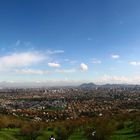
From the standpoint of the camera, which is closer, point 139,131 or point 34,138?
point 139,131

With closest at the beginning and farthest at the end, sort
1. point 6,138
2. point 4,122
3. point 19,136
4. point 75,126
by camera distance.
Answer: point 6,138 → point 19,136 → point 75,126 → point 4,122

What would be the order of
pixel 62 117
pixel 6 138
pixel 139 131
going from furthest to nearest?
pixel 62 117 → pixel 6 138 → pixel 139 131

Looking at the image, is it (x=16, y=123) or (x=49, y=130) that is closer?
(x=49, y=130)

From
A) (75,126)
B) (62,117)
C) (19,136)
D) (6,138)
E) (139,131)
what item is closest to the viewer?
(139,131)

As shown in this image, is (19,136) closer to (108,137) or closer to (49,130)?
(49,130)

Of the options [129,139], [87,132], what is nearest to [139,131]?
[129,139]

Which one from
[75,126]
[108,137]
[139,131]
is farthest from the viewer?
[75,126]

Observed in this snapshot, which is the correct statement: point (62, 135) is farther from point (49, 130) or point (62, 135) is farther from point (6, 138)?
point (49, 130)

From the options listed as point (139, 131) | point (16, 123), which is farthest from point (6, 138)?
point (16, 123)

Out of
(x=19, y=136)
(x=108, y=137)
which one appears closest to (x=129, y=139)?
(x=108, y=137)
